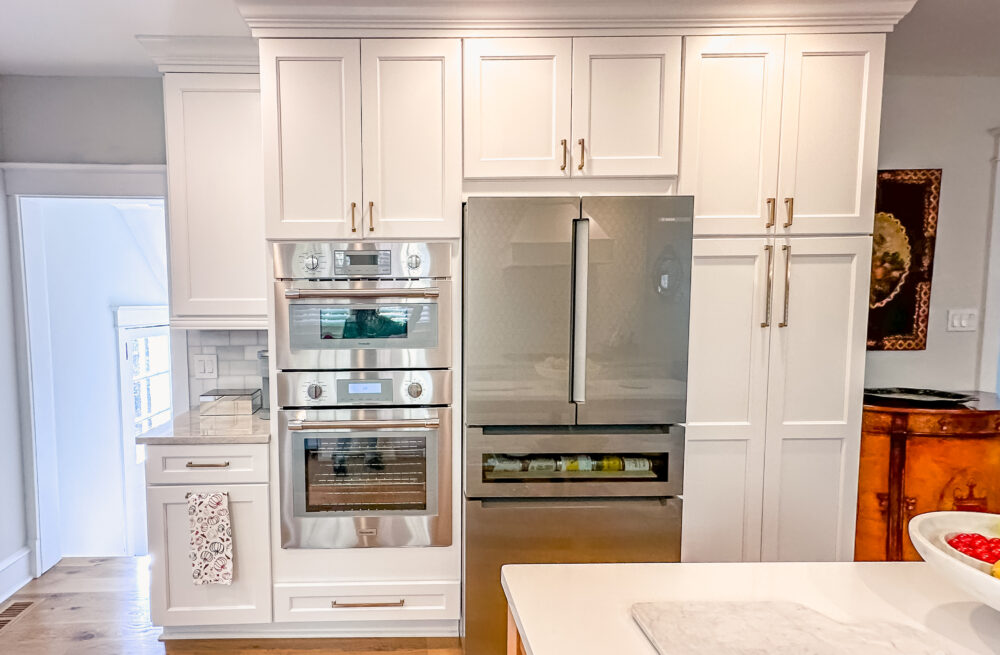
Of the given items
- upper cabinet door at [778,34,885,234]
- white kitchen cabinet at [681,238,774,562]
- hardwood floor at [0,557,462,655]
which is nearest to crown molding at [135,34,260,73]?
white kitchen cabinet at [681,238,774,562]

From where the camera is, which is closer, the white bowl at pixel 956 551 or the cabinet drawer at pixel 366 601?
the white bowl at pixel 956 551

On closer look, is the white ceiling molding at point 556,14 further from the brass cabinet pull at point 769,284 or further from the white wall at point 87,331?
the white wall at point 87,331

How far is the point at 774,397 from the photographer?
211 centimetres

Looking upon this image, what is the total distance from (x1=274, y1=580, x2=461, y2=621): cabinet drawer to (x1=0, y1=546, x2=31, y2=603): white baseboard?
1.56m

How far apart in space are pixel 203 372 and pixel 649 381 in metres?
2.14

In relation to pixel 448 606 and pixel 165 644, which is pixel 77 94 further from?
pixel 448 606

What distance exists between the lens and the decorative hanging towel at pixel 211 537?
2.10 meters

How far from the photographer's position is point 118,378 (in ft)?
12.6

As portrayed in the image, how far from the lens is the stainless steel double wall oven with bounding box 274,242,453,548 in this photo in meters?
2.08

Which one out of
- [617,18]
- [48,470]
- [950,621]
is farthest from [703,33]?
[48,470]

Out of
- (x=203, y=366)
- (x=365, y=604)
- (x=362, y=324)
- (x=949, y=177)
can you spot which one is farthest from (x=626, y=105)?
(x=203, y=366)

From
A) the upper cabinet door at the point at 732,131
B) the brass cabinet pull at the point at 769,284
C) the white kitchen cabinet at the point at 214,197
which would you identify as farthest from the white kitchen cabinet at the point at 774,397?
the white kitchen cabinet at the point at 214,197

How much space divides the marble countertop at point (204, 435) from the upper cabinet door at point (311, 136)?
30.5 inches

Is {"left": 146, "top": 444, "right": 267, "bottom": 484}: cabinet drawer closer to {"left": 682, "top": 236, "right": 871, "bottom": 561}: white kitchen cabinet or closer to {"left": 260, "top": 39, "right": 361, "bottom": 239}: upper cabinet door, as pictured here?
{"left": 260, "top": 39, "right": 361, "bottom": 239}: upper cabinet door
